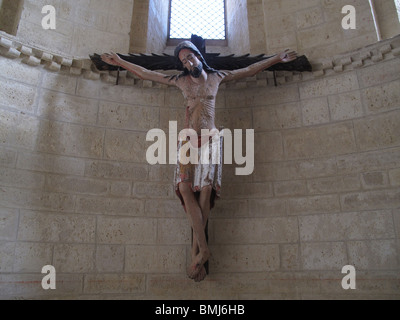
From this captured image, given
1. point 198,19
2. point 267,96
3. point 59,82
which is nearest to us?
point 59,82

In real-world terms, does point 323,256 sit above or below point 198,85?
below

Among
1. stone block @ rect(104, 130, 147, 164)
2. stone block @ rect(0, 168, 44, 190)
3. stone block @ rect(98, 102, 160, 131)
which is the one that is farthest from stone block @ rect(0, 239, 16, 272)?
stone block @ rect(98, 102, 160, 131)

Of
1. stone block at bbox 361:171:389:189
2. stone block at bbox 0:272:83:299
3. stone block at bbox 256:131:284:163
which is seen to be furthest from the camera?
stone block at bbox 256:131:284:163

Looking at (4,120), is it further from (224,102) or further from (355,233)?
(355,233)

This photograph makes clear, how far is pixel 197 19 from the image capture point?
5309mm

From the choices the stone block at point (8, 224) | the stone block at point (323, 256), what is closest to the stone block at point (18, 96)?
the stone block at point (8, 224)

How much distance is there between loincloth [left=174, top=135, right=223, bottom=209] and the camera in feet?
10.7

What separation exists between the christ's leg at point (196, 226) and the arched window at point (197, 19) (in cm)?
273

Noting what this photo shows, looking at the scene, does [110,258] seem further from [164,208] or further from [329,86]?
[329,86]

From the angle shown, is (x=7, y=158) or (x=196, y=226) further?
(x=7, y=158)

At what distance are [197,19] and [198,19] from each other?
1 centimetres

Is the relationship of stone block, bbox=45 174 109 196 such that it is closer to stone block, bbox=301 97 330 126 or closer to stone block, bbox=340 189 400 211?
stone block, bbox=301 97 330 126

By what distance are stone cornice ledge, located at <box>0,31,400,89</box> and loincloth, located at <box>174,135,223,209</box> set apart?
109cm

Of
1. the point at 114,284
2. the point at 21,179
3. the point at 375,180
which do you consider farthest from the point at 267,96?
the point at 21,179
